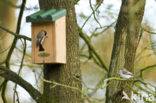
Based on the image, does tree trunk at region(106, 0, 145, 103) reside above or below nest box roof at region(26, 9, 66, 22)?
below

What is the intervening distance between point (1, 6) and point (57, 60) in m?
5.50

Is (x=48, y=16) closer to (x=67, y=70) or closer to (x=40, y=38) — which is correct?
(x=40, y=38)

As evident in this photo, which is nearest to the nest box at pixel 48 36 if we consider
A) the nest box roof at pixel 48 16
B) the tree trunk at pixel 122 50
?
the nest box roof at pixel 48 16

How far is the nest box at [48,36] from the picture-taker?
13.4 feet

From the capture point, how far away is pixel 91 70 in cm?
884

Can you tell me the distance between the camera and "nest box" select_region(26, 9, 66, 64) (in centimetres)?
407

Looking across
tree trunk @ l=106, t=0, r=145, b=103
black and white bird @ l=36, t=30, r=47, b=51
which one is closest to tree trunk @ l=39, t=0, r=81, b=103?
black and white bird @ l=36, t=30, r=47, b=51

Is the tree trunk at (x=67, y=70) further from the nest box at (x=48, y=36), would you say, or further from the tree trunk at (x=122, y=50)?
the tree trunk at (x=122, y=50)

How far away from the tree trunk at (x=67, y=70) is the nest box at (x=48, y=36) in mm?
86

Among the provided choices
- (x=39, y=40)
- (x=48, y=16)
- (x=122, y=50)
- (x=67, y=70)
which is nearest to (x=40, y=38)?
(x=39, y=40)

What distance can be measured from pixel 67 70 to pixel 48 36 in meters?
0.54

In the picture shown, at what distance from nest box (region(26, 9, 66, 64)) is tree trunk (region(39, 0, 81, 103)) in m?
0.09

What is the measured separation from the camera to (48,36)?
4.20 m

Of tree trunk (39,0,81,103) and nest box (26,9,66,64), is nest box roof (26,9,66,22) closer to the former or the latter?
nest box (26,9,66,64)
